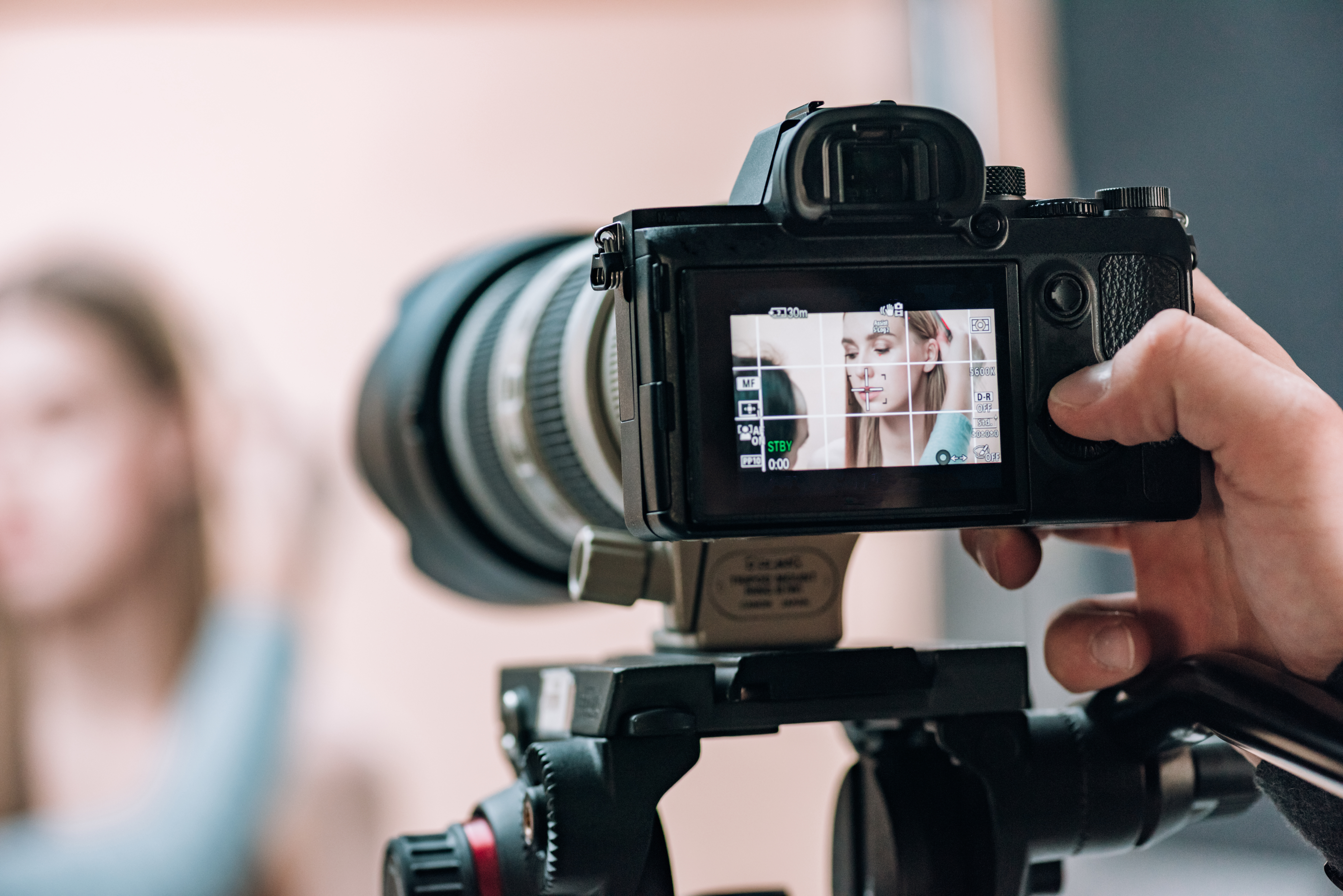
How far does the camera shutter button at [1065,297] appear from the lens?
411 millimetres

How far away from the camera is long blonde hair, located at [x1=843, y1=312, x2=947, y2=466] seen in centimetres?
40

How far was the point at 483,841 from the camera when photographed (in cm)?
44

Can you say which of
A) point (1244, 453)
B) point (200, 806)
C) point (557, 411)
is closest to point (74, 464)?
point (200, 806)

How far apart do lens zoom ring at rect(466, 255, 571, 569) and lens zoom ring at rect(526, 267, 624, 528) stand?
0.09 meters

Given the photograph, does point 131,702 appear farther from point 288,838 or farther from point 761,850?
point 761,850

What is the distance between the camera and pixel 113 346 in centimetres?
128

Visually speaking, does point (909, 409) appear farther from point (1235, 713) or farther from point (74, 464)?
point (74, 464)

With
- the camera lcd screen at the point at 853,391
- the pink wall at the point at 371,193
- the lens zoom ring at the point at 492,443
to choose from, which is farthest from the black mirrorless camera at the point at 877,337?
the pink wall at the point at 371,193

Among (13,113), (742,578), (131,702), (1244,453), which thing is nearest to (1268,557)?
(1244,453)

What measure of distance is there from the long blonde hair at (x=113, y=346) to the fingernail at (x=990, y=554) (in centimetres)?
103

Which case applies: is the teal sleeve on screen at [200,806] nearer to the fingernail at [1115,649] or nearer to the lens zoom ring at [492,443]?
the lens zoom ring at [492,443]

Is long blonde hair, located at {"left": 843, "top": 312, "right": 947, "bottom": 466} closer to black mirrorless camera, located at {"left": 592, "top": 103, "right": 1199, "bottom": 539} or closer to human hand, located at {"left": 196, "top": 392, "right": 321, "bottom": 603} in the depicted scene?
black mirrorless camera, located at {"left": 592, "top": 103, "right": 1199, "bottom": 539}

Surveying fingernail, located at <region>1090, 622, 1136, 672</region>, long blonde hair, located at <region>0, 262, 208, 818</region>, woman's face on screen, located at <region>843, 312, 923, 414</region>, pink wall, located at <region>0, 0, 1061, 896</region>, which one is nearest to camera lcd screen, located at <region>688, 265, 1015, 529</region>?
woman's face on screen, located at <region>843, 312, 923, 414</region>

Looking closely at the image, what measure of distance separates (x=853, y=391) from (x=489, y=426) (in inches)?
14.8
